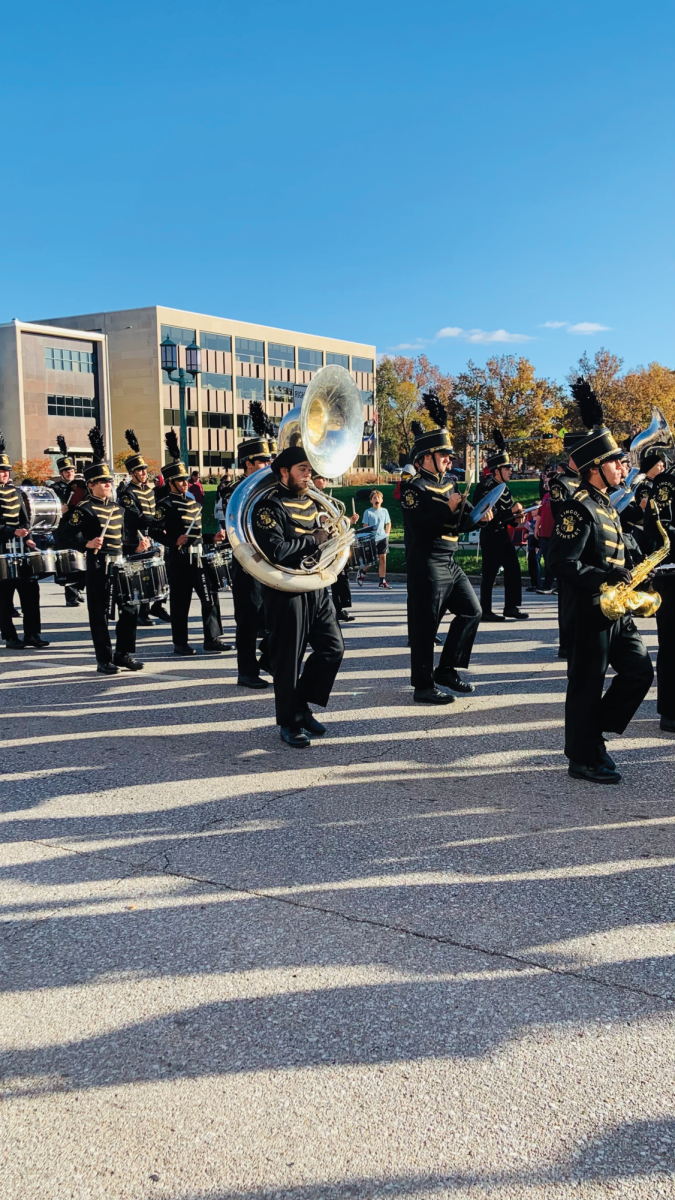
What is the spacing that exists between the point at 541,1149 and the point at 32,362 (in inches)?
2675

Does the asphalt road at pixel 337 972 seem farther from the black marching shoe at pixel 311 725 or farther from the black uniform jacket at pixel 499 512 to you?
the black uniform jacket at pixel 499 512

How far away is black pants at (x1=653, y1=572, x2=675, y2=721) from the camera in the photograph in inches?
253

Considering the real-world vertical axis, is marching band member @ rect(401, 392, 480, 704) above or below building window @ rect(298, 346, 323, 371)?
below

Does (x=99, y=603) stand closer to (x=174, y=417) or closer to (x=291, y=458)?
(x=291, y=458)

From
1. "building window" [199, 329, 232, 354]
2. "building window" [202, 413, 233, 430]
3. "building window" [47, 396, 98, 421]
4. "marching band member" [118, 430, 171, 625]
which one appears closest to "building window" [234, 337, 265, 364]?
"building window" [199, 329, 232, 354]

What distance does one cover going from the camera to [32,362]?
2547 inches

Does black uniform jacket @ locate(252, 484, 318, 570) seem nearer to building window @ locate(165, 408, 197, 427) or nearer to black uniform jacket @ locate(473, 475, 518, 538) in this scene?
black uniform jacket @ locate(473, 475, 518, 538)

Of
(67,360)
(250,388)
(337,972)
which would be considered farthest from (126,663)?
(250,388)

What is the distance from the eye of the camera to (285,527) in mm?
6484

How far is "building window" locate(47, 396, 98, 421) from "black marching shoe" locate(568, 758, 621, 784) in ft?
216

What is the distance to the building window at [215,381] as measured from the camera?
2918 inches

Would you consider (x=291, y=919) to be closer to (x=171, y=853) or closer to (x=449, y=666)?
(x=171, y=853)

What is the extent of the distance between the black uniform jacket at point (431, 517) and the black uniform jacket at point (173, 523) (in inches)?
128

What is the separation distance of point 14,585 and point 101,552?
2202 mm
